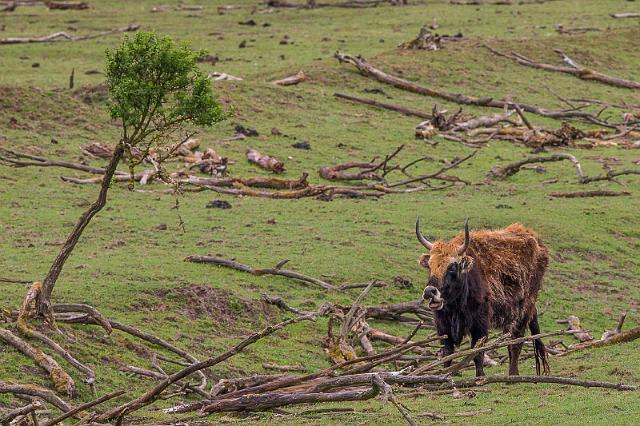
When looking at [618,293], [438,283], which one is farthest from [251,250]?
[438,283]

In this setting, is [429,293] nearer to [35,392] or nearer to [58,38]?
[35,392]

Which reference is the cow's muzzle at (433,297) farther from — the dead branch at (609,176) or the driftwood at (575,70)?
the driftwood at (575,70)

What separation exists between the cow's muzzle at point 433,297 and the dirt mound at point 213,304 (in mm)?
4101

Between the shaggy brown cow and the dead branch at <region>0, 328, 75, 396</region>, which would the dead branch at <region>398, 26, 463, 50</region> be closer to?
the shaggy brown cow

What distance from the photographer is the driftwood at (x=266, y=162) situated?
23.2 metres

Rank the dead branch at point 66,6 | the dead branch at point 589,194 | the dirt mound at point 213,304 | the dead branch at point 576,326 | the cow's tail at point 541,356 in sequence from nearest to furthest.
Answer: the cow's tail at point 541,356
the dirt mound at point 213,304
the dead branch at point 576,326
the dead branch at point 589,194
the dead branch at point 66,6

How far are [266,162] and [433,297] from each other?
1245 centimetres

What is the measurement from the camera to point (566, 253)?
19.0 metres

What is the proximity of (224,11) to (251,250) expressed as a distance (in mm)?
26953

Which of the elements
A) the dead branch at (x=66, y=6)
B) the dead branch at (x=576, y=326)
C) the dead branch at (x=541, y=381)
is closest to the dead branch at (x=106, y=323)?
the dead branch at (x=541, y=381)

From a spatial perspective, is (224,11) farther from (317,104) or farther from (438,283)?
(438,283)

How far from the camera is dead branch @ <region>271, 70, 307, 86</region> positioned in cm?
3020

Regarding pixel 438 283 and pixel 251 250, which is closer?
pixel 438 283

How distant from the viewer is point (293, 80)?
100ft
